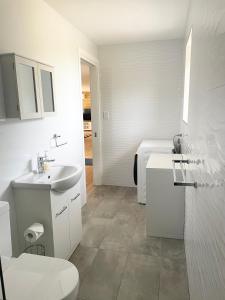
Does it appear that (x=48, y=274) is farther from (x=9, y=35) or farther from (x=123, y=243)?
(x=9, y=35)

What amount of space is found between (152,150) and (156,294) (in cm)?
187

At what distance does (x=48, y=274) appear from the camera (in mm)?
1396

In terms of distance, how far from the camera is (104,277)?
2.03 meters

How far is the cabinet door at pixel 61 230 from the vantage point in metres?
1.99

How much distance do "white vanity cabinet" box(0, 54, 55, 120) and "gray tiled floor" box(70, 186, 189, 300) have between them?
1.44 metres

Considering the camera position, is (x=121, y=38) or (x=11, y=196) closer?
(x=11, y=196)

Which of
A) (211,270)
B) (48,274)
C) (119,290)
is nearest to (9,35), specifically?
(48,274)

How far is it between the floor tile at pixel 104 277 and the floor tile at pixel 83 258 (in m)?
0.04

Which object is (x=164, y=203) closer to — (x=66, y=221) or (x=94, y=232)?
(x=94, y=232)

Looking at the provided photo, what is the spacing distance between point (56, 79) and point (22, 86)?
2.61ft

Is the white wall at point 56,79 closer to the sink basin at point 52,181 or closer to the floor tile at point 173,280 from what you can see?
the sink basin at point 52,181

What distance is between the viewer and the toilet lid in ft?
4.10

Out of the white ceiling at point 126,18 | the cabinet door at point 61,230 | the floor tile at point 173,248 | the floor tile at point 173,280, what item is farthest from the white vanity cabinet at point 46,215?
the white ceiling at point 126,18

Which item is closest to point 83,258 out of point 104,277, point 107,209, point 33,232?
point 104,277
